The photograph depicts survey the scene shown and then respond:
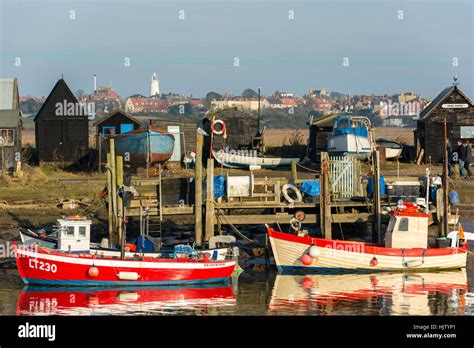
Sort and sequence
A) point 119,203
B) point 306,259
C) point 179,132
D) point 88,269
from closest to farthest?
point 88,269
point 306,259
point 119,203
point 179,132

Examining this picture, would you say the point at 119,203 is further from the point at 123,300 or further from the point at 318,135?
the point at 318,135

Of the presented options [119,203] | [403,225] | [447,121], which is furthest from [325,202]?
[447,121]

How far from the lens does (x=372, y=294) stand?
3105cm

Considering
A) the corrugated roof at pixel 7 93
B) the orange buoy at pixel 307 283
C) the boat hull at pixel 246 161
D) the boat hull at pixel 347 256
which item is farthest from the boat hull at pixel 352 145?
the orange buoy at pixel 307 283

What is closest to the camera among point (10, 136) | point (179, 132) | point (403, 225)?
point (403, 225)

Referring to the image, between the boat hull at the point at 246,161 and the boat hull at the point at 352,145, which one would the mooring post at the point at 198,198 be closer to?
the boat hull at the point at 352,145

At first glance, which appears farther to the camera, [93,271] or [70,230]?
[70,230]

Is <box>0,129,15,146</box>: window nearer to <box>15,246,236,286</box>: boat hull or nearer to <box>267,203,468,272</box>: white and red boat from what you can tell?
<box>15,246,236,286</box>: boat hull

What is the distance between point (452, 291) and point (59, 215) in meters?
17.3

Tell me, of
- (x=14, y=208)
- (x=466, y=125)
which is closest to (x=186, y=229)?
(x=14, y=208)

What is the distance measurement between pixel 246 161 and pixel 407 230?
972 inches

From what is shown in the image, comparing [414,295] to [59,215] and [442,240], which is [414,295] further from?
[59,215]

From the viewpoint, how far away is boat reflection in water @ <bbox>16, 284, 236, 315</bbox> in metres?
28.8

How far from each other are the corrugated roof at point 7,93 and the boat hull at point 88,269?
30615 mm
